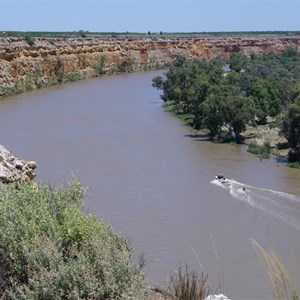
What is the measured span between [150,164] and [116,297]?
1826 cm

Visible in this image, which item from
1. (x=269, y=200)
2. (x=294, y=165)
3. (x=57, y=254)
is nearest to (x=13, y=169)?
(x=57, y=254)

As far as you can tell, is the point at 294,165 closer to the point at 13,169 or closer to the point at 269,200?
the point at 269,200

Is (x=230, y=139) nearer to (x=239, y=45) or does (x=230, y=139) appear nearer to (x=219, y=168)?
(x=219, y=168)

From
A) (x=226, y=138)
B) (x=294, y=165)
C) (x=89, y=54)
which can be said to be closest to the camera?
(x=294, y=165)

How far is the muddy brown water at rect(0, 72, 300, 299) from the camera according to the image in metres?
13.7

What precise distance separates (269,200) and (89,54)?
4780cm

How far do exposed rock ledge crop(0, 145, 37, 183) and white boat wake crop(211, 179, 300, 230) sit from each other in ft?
26.0

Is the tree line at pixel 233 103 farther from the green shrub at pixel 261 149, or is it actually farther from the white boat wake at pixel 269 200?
the white boat wake at pixel 269 200

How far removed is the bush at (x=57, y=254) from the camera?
19.1ft

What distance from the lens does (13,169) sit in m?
10.6

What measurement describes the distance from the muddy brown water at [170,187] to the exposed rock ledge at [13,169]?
330cm

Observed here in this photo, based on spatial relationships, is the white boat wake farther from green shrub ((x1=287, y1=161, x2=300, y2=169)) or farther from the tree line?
the tree line

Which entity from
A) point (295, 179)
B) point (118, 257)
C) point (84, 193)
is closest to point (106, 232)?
point (118, 257)

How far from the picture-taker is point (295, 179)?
21.7 m
